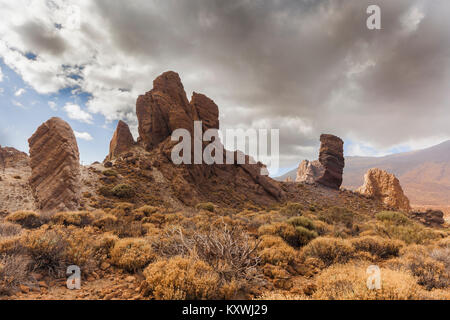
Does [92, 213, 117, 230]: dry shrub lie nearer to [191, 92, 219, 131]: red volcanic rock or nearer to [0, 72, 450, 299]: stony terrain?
[0, 72, 450, 299]: stony terrain

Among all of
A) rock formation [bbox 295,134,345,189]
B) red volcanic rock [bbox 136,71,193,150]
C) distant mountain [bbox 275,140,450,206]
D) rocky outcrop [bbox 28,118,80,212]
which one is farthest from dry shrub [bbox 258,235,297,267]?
distant mountain [bbox 275,140,450,206]

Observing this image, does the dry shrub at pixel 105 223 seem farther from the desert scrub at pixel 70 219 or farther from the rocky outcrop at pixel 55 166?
the rocky outcrop at pixel 55 166

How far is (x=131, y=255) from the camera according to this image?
4.36 metres

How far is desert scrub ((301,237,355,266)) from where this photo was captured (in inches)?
198

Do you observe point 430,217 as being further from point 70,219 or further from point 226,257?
point 70,219

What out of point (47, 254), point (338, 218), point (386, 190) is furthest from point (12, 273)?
point (386, 190)

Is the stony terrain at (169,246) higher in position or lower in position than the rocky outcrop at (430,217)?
higher

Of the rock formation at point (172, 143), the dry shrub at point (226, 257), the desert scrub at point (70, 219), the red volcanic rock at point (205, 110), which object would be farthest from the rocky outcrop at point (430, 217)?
the desert scrub at point (70, 219)

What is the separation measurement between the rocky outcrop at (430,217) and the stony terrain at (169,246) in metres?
18.3

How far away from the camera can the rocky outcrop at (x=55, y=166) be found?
11195 mm

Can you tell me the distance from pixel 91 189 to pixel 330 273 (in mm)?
18215

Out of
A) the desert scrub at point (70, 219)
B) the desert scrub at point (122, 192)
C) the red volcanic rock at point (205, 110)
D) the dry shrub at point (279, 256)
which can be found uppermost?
the red volcanic rock at point (205, 110)

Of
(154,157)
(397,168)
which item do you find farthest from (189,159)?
(397,168)
